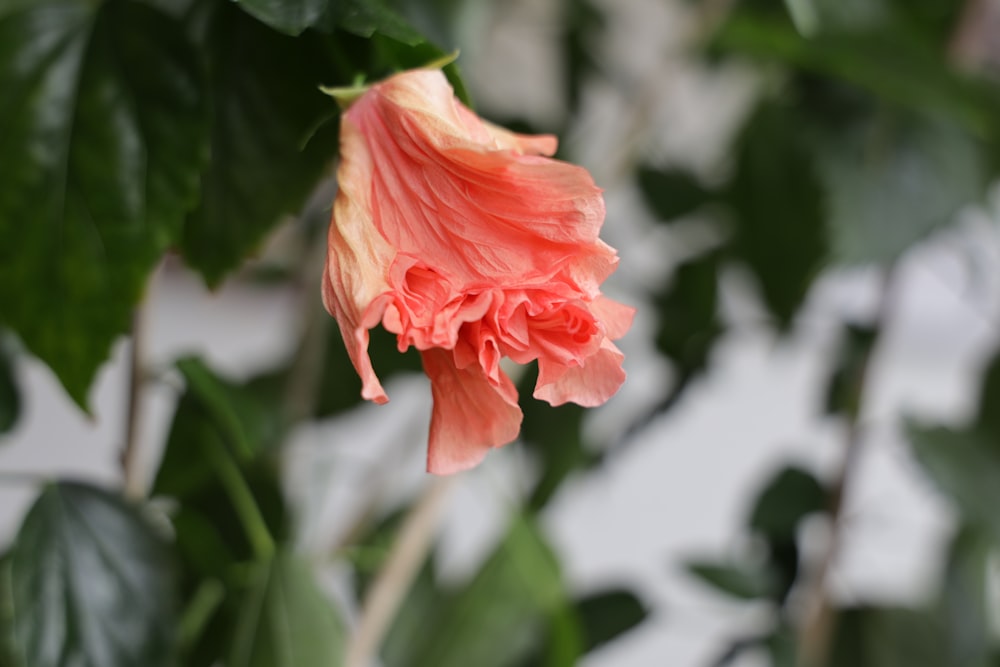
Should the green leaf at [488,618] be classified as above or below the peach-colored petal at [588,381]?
below

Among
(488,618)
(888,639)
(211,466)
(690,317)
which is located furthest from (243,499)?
(888,639)

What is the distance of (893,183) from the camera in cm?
54

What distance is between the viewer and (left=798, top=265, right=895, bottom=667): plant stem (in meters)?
0.56

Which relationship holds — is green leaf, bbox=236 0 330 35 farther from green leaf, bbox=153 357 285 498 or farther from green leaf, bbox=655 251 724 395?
green leaf, bbox=655 251 724 395

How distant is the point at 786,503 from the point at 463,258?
0.43 m

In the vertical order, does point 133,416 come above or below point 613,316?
below

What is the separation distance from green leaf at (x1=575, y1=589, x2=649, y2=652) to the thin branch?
0.46ft

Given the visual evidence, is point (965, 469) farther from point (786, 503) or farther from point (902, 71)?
point (902, 71)

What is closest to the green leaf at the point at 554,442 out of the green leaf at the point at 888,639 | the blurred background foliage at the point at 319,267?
the blurred background foliage at the point at 319,267

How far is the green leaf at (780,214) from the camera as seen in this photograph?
1.77 ft

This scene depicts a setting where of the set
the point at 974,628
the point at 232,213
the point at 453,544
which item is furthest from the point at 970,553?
the point at 453,544

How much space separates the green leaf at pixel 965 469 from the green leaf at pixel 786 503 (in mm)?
67

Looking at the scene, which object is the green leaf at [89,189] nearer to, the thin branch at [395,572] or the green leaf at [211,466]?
the green leaf at [211,466]

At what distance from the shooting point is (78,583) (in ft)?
0.91
